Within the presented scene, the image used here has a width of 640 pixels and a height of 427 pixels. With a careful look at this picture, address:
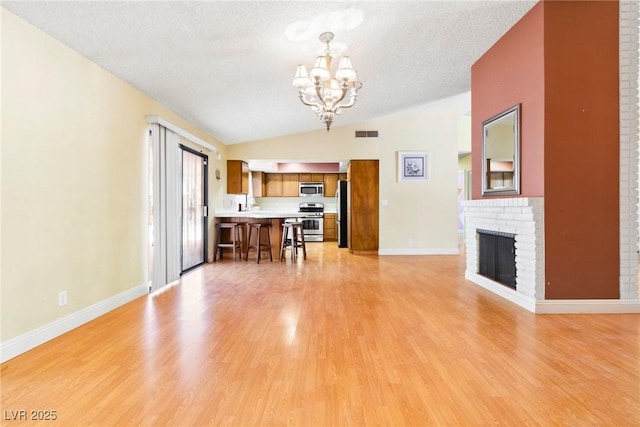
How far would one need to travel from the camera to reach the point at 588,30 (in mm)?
2922

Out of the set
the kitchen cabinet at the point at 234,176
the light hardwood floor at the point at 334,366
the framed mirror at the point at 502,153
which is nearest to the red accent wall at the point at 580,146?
the framed mirror at the point at 502,153

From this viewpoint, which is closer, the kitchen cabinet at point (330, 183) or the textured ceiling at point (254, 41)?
the textured ceiling at point (254, 41)

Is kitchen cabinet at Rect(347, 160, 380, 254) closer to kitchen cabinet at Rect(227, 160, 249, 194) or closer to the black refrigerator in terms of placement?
the black refrigerator

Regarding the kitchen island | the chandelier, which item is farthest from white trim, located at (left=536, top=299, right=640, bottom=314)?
the kitchen island

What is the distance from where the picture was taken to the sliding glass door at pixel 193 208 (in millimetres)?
4977

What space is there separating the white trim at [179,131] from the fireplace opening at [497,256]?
4167 mm

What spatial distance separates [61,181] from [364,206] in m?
5.31

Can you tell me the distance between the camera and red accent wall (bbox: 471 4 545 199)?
2965mm

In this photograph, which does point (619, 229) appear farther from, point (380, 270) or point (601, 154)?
point (380, 270)

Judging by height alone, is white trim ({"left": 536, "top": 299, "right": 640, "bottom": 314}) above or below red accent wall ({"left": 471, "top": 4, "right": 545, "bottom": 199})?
below

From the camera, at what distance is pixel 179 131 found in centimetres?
434

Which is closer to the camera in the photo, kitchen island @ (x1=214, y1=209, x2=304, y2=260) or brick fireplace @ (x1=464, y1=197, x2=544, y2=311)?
brick fireplace @ (x1=464, y1=197, x2=544, y2=311)

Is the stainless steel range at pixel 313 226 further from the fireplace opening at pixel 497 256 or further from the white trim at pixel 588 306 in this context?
the white trim at pixel 588 306

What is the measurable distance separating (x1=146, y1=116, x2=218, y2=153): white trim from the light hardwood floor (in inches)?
82.9
